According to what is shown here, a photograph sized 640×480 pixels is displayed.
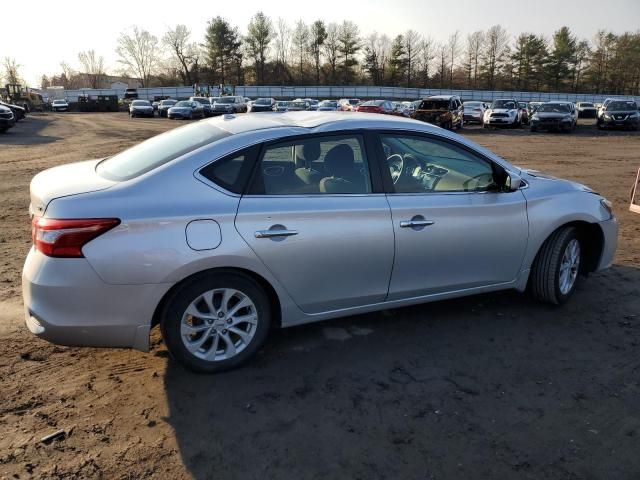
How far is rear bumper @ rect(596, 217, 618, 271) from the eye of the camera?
4680 millimetres

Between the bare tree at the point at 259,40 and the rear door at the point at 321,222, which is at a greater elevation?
the bare tree at the point at 259,40

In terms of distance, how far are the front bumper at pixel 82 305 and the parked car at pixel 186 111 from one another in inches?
1693

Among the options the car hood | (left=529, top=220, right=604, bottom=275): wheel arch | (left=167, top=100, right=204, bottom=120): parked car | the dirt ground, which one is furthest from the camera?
(left=167, top=100, right=204, bottom=120): parked car

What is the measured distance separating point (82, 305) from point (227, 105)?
44.7 meters

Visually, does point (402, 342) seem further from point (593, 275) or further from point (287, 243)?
point (593, 275)

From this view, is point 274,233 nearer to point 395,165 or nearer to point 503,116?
point 395,165

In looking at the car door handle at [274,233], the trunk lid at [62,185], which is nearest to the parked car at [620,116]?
the car door handle at [274,233]

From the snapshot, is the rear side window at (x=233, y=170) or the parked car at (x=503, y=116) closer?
the rear side window at (x=233, y=170)

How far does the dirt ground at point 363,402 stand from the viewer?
2.66 metres

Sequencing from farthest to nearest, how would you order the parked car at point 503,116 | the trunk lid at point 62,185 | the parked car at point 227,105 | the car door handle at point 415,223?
1. the parked car at point 227,105
2. the parked car at point 503,116
3. the car door handle at point 415,223
4. the trunk lid at point 62,185

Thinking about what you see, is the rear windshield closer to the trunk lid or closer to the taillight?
the trunk lid

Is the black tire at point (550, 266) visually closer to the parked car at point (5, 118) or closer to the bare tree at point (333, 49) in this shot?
the parked car at point (5, 118)

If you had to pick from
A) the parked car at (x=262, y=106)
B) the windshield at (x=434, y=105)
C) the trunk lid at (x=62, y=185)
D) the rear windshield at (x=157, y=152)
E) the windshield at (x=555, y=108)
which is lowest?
the trunk lid at (x=62, y=185)

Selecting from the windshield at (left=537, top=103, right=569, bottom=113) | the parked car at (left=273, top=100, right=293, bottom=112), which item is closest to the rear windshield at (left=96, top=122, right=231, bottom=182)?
the windshield at (left=537, top=103, right=569, bottom=113)
